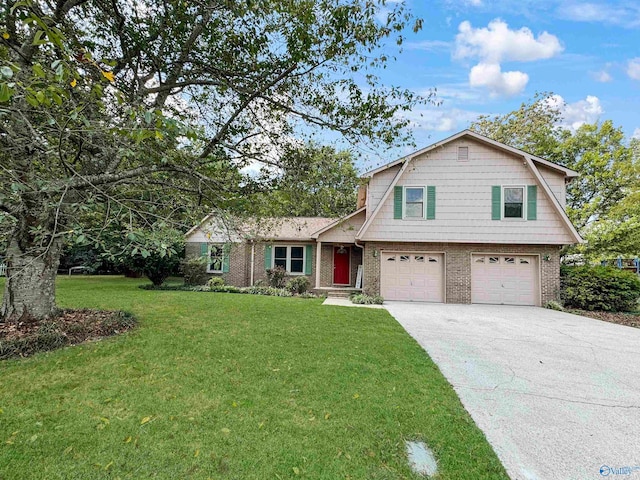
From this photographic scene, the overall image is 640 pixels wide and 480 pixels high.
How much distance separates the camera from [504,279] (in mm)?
12289

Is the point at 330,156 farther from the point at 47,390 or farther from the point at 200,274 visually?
the point at 200,274

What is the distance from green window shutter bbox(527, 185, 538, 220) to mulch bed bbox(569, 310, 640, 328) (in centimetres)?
355

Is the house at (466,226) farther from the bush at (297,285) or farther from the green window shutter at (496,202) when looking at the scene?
the bush at (297,285)

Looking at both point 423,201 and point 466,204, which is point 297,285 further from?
point 466,204

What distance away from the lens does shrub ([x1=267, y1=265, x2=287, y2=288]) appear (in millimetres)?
14984

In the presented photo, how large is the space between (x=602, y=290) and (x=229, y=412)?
13.6 metres

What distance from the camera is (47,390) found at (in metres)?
3.70

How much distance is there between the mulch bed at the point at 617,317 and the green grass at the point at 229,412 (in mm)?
8092

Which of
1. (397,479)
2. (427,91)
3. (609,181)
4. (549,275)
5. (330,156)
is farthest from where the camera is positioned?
(609,181)

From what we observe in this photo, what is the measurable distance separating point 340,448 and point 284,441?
1.62 ft

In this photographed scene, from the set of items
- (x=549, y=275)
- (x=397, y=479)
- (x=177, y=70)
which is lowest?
(x=397, y=479)

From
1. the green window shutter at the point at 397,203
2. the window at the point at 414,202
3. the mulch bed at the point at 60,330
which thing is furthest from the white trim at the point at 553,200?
the mulch bed at the point at 60,330

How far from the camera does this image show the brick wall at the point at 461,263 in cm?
1198

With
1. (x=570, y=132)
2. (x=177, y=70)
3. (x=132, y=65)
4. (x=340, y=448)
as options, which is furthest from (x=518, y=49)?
(x=340, y=448)
